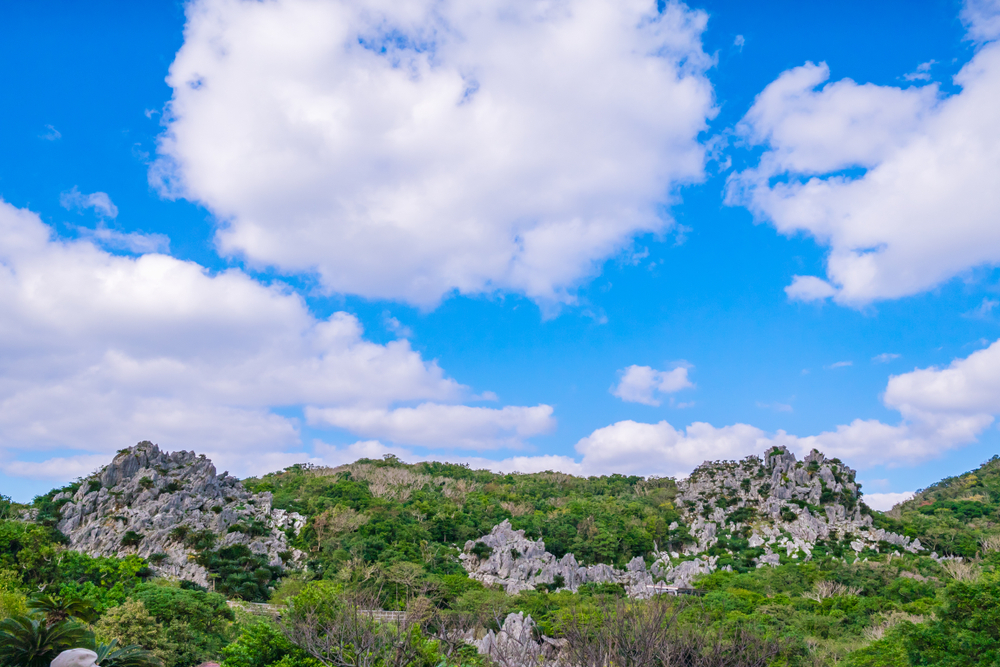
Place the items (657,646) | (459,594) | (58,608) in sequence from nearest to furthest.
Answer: (657,646), (58,608), (459,594)

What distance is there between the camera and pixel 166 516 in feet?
157

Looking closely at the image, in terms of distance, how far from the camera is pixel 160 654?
74.0 ft

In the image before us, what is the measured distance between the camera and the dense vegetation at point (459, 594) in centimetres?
1877

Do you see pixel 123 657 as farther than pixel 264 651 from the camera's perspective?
Yes

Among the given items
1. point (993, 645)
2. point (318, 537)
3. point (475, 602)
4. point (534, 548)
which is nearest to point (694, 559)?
point (534, 548)

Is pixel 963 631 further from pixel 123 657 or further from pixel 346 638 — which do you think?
pixel 123 657

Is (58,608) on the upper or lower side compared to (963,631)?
upper

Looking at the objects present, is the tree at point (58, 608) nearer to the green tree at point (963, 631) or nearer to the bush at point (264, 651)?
the bush at point (264, 651)

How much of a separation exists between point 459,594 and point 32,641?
2859 cm

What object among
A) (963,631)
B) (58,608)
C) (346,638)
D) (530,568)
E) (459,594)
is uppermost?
(530,568)

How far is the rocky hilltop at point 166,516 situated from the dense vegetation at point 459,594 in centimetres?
134

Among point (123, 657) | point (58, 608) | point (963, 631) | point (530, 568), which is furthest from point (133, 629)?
point (530, 568)

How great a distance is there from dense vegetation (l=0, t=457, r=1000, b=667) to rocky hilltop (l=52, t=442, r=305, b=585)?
1.34 metres

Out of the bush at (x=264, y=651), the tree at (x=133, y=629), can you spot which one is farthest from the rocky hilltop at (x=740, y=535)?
the bush at (x=264, y=651)
